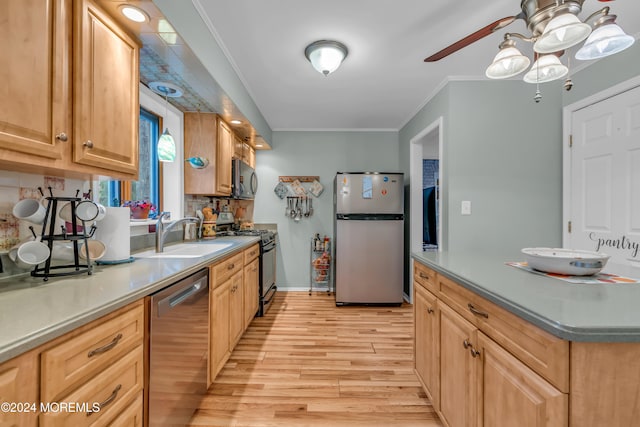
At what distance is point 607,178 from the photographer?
2188 mm

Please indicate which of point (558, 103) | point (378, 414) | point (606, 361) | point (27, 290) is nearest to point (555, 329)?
point (606, 361)

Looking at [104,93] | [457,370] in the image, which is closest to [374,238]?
[457,370]

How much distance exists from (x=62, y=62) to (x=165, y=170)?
163 centimetres

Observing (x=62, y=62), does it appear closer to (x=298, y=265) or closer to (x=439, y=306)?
(x=439, y=306)

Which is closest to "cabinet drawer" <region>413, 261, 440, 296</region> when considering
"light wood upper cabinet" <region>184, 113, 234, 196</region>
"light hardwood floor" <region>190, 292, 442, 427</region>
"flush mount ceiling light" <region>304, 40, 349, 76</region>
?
"light hardwood floor" <region>190, 292, 442, 427</region>

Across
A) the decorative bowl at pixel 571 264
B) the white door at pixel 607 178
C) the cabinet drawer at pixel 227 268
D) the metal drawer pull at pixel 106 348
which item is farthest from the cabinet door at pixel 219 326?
the white door at pixel 607 178

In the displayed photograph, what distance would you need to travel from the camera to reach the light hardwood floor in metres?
1.61

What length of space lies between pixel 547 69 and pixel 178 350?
241 centimetres

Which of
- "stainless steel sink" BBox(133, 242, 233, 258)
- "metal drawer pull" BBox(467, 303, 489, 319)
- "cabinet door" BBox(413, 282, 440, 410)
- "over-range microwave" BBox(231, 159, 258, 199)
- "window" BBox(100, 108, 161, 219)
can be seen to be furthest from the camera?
"over-range microwave" BBox(231, 159, 258, 199)

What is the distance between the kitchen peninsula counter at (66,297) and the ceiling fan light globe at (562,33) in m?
1.95

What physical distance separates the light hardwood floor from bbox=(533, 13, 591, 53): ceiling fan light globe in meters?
2.00

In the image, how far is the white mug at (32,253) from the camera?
103 centimetres

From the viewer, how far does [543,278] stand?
1.14m

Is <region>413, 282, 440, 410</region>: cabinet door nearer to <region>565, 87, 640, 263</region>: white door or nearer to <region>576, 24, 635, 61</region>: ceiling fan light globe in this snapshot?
<region>576, 24, 635, 61</region>: ceiling fan light globe
